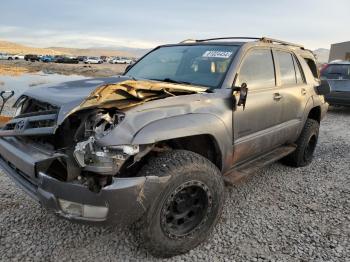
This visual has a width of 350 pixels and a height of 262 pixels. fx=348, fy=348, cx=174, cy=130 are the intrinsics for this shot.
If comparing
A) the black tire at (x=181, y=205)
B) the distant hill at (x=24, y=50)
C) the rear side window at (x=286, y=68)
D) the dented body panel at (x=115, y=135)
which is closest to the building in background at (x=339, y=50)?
the rear side window at (x=286, y=68)

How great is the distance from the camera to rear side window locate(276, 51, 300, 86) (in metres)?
4.42

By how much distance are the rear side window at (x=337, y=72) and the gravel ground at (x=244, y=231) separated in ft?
21.6

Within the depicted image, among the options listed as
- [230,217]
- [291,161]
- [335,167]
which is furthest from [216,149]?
[335,167]

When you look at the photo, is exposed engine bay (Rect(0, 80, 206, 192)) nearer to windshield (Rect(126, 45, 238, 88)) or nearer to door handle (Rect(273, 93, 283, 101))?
windshield (Rect(126, 45, 238, 88))

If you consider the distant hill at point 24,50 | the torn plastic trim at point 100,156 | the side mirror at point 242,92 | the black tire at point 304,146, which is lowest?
the black tire at point 304,146

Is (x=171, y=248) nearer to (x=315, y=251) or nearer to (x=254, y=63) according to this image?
(x=315, y=251)

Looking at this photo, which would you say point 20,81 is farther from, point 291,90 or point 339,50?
point 339,50

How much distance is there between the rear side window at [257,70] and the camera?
3711mm

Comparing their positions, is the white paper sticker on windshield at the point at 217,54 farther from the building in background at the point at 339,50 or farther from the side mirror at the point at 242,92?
the building in background at the point at 339,50

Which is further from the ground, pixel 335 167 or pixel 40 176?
pixel 40 176

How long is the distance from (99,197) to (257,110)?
207cm

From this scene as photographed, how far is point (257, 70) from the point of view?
393 cm

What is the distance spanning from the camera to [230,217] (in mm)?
3650

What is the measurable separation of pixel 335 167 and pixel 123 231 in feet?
12.1
